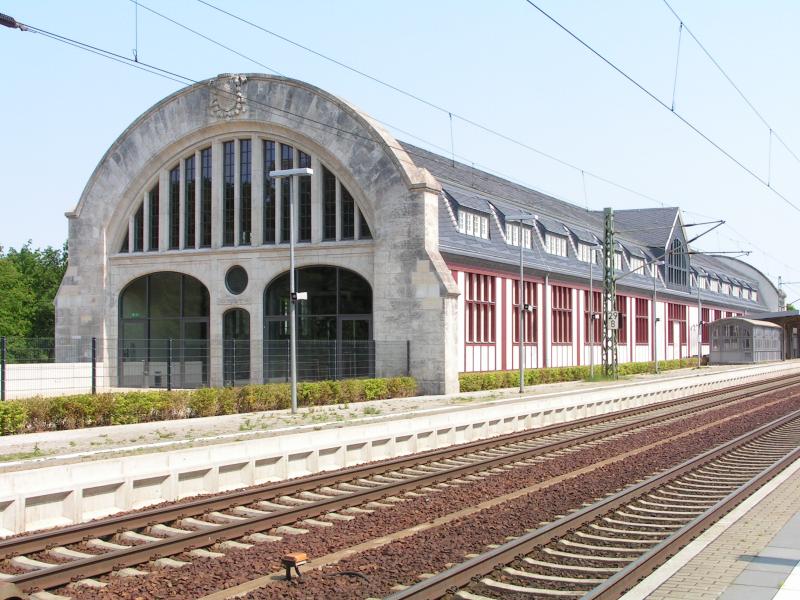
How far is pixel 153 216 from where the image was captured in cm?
4128

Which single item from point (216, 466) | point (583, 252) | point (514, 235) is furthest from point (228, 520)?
point (583, 252)

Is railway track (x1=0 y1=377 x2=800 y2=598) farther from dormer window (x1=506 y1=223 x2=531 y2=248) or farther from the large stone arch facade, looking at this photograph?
dormer window (x1=506 y1=223 x2=531 y2=248)

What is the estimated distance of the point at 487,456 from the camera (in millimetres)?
19859

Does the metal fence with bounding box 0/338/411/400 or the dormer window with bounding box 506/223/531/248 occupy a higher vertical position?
the dormer window with bounding box 506/223/531/248

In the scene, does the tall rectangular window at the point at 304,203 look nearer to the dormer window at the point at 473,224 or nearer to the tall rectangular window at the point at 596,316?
the dormer window at the point at 473,224

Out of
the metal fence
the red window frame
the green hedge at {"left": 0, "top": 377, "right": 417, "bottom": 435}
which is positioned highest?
the red window frame

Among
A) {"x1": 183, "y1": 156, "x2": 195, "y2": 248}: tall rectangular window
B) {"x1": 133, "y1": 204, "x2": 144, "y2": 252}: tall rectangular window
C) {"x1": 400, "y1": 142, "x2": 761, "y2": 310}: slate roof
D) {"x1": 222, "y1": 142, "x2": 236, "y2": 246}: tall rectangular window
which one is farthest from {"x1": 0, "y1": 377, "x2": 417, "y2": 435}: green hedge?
{"x1": 133, "y1": 204, "x2": 144, "y2": 252}: tall rectangular window

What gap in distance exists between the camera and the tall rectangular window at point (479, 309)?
130 feet

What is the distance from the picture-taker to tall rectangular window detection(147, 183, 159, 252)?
4116 cm

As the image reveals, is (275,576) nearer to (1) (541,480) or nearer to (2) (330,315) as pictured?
(1) (541,480)

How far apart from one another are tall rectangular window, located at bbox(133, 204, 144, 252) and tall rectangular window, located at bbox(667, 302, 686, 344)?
41.9 meters

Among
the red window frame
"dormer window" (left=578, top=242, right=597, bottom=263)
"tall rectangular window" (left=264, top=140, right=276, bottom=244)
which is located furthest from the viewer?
"dormer window" (left=578, top=242, right=597, bottom=263)

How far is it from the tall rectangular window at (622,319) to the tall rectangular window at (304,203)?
26594mm

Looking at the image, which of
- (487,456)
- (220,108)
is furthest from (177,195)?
(487,456)
